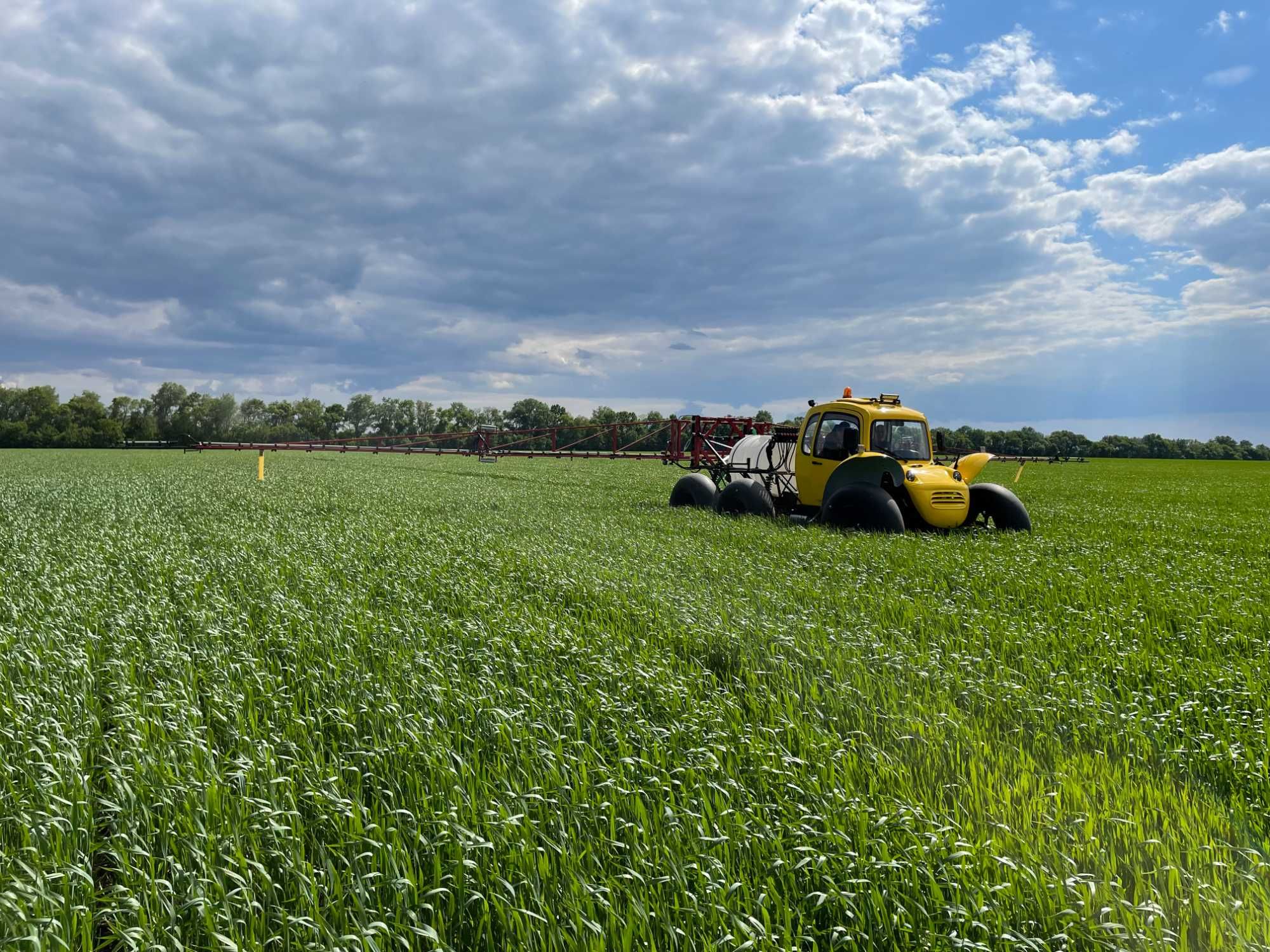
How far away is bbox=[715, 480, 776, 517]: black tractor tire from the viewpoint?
15.4 meters

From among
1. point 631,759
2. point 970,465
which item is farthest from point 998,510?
point 631,759

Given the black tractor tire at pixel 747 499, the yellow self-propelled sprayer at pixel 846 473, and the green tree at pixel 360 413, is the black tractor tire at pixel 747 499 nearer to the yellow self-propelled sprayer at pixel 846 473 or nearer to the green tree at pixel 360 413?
the yellow self-propelled sprayer at pixel 846 473

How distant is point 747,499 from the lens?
15547 mm

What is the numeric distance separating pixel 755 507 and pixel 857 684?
10.2 m

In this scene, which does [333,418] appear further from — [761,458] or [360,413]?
[761,458]

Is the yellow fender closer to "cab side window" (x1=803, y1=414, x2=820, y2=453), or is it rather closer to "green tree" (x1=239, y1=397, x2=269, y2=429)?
"cab side window" (x1=803, y1=414, x2=820, y2=453)

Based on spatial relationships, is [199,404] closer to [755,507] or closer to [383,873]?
[755,507]

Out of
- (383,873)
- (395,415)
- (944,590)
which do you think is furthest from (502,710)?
(395,415)

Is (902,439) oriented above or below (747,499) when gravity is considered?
above

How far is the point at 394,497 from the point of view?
70.2ft

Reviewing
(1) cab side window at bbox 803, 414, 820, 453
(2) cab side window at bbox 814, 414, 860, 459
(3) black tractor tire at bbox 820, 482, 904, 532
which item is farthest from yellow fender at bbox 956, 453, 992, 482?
(1) cab side window at bbox 803, 414, 820, 453

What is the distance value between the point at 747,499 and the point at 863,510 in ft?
10.3

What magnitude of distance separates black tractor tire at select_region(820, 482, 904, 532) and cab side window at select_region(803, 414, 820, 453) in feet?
5.75

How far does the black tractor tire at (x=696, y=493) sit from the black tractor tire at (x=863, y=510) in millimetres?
4211
